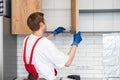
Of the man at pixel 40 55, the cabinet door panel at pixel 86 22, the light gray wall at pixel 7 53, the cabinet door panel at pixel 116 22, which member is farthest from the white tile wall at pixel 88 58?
the man at pixel 40 55

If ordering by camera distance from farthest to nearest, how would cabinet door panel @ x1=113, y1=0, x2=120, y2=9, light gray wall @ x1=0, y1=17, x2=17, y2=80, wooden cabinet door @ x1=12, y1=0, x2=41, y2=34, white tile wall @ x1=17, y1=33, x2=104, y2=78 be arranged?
white tile wall @ x1=17, y1=33, x2=104, y2=78, cabinet door panel @ x1=113, y1=0, x2=120, y2=9, wooden cabinet door @ x1=12, y1=0, x2=41, y2=34, light gray wall @ x1=0, y1=17, x2=17, y2=80

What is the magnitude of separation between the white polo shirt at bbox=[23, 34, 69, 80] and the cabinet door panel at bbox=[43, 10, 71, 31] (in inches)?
29.2

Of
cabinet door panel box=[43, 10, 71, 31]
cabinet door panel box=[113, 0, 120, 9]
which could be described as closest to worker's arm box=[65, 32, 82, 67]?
cabinet door panel box=[43, 10, 71, 31]

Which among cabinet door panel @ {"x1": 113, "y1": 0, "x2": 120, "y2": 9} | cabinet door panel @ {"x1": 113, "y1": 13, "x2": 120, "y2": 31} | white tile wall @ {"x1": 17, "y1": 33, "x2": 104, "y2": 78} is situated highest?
cabinet door panel @ {"x1": 113, "y1": 0, "x2": 120, "y2": 9}

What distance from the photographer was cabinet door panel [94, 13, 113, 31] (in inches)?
108

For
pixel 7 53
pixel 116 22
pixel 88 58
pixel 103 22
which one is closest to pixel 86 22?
pixel 103 22

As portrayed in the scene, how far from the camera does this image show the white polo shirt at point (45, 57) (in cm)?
182

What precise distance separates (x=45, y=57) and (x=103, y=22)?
119 centimetres

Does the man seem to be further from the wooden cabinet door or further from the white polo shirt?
the wooden cabinet door

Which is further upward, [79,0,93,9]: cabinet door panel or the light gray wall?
[79,0,93,9]: cabinet door panel

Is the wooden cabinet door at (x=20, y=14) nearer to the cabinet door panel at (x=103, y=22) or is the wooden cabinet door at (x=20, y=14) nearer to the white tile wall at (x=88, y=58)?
the white tile wall at (x=88, y=58)

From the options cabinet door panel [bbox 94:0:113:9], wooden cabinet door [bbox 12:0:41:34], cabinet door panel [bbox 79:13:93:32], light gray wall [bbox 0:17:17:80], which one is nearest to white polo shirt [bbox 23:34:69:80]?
light gray wall [bbox 0:17:17:80]

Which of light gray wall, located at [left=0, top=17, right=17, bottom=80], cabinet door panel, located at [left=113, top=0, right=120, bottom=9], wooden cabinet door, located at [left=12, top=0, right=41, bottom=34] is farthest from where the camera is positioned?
cabinet door panel, located at [left=113, top=0, right=120, bottom=9]

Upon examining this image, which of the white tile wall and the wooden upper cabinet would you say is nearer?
the wooden upper cabinet
